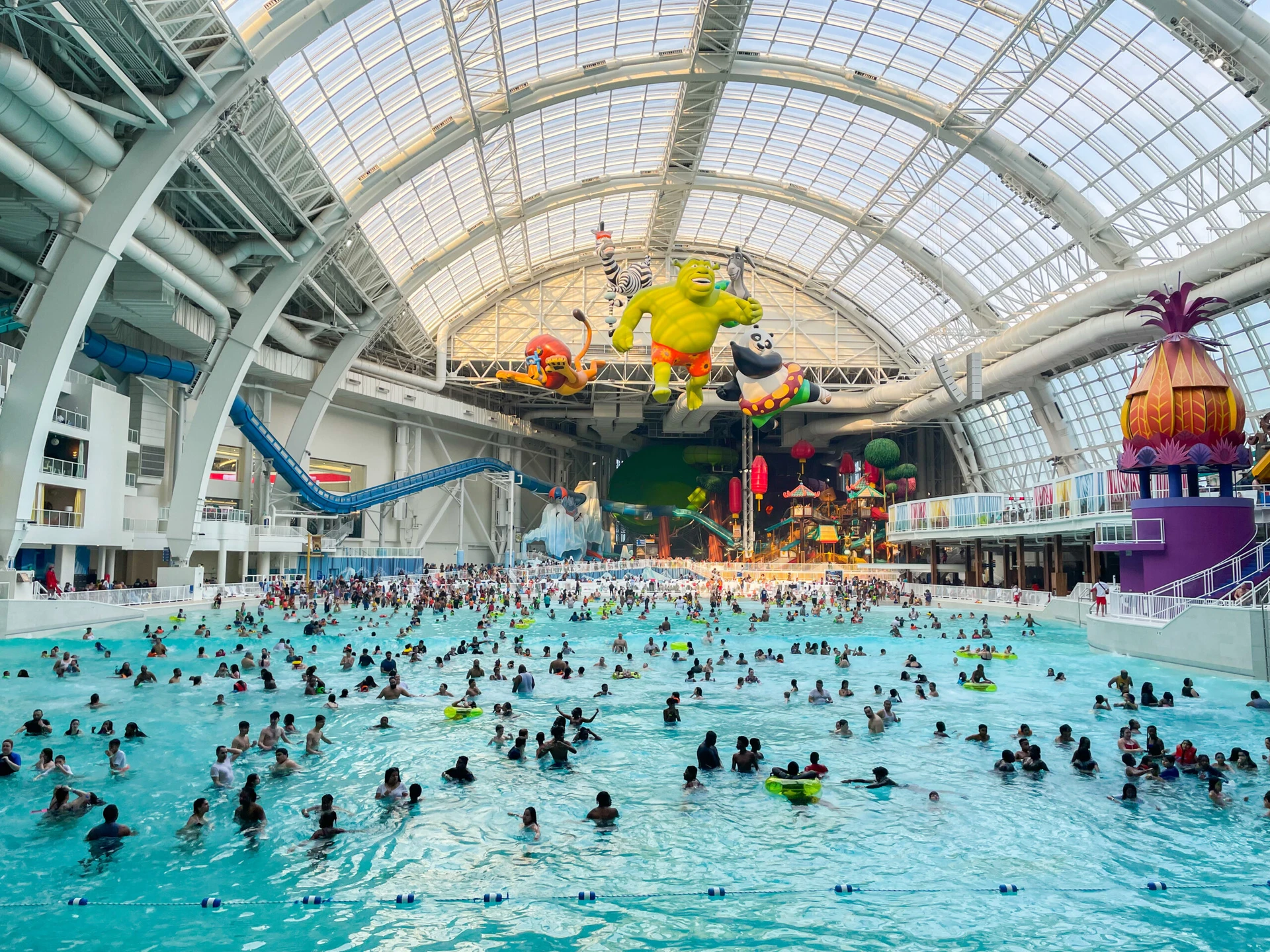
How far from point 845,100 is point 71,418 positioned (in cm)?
3589

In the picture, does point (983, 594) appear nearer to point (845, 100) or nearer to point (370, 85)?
point (845, 100)

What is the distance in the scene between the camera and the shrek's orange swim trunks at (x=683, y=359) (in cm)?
2842

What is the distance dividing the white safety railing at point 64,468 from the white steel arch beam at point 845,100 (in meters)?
15.1

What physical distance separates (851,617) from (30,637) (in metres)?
28.9

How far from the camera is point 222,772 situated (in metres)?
12.6

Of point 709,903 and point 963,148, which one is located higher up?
point 963,148

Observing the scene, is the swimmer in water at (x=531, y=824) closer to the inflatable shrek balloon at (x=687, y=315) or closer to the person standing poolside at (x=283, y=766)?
the person standing poolside at (x=283, y=766)

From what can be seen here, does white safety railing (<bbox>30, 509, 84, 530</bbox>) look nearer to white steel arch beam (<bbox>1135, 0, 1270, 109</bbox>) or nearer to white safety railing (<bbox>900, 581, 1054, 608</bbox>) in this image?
white safety railing (<bbox>900, 581, 1054, 608</bbox>)

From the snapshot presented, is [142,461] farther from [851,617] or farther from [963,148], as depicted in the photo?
[963,148]

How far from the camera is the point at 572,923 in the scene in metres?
8.61

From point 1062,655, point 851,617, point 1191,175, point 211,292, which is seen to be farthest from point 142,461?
point 1191,175

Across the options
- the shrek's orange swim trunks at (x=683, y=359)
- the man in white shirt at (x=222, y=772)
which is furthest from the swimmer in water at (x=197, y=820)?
the shrek's orange swim trunks at (x=683, y=359)

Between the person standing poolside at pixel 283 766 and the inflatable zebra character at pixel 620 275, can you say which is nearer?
the person standing poolside at pixel 283 766

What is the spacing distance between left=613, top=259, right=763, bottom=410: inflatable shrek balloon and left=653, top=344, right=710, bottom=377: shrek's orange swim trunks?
0.02 m
